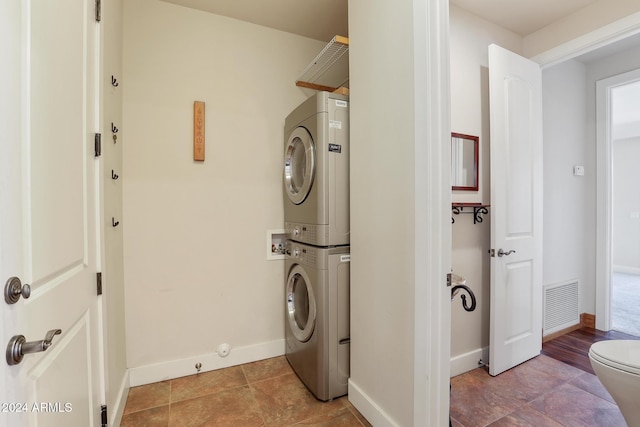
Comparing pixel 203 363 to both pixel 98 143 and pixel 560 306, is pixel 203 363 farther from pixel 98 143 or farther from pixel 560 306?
pixel 560 306

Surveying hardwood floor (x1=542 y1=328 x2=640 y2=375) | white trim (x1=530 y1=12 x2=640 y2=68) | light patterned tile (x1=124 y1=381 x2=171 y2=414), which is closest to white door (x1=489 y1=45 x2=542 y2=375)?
white trim (x1=530 y1=12 x2=640 y2=68)

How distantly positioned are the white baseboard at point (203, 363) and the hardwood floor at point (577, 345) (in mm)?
2303

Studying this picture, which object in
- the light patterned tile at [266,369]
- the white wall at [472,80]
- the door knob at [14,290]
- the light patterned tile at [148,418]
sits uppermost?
the white wall at [472,80]

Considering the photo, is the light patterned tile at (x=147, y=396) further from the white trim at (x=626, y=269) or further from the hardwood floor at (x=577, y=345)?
the white trim at (x=626, y=269)

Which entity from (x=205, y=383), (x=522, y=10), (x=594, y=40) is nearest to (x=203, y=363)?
(x=205, y=383)

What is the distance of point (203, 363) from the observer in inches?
83.4

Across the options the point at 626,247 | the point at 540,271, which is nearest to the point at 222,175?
the point at 540,271

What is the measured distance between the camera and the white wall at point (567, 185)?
266 centimetres

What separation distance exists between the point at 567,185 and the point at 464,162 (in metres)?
1.47

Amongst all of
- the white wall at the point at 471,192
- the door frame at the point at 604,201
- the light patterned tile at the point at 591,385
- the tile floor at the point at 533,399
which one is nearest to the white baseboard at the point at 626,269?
the door frame at the point at 604,201

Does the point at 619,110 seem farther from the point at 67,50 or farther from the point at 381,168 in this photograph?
the point at 67,50

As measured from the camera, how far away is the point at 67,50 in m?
0.99

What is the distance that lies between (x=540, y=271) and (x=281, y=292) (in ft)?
7.06

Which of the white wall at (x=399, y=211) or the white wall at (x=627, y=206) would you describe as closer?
the white wall at (x=399, y=211)
